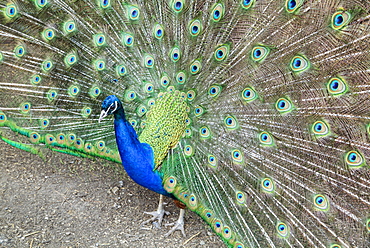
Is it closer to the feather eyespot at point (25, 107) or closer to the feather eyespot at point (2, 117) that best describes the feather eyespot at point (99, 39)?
the feather eyespot at point (25, 107)

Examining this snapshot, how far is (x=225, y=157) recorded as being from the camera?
2.50m

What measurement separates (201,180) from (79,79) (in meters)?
1.30

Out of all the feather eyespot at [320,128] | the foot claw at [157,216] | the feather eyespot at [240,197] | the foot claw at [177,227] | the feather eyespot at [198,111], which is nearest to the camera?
the feather eyespot at [320,128]

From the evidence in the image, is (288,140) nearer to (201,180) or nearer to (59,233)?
(201,180)

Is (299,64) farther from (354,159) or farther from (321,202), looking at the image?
(321,202)

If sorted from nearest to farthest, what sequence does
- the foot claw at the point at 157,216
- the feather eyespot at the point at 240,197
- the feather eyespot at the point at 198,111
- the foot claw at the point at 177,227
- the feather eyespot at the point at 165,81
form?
the feather eyespot at the point at 240,197 → the feather eyespot at the point at 198,111 → the feather eyespot at the point at 165,81 → the foot claw at the point at 177,227 → the foot claw at the point at 157,216

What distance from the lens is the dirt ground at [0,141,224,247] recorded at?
285cm

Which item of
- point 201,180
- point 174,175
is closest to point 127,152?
point 174,175

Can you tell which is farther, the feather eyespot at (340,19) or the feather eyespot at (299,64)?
the feather eyespot at (299,64)

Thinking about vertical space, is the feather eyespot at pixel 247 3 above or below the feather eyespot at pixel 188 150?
above

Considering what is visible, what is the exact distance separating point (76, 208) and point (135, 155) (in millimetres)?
1038

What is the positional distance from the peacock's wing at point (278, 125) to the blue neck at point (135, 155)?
12cm

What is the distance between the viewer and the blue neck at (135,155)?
2461 mm

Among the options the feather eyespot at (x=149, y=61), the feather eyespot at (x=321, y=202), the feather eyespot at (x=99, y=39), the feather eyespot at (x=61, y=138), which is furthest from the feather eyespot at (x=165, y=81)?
the feather eyespot at (x=321, y=202)
